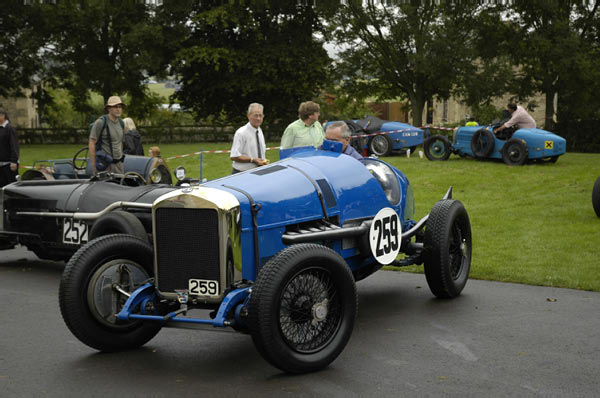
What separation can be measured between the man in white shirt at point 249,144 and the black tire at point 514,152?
10644 millimetres

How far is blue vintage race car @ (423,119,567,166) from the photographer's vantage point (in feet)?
58.0

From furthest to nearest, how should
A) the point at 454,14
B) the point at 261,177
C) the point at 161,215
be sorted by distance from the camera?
the point at 454,14, the point at 261,177, the point at 161,215

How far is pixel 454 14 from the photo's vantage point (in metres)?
33.0

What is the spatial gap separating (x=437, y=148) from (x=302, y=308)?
623 inches

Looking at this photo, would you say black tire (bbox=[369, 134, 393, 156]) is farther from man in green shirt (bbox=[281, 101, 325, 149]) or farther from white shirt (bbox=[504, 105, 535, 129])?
man in green shirt (bbox=[281, 101, 325, 149])

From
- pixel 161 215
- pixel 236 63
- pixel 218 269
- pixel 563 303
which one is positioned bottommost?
pixel 563 303

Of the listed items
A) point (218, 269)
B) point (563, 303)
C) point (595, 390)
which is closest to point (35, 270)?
point (218, 269)

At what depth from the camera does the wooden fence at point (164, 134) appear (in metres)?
35.6

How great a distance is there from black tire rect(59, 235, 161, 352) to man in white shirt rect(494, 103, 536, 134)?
1414 cm

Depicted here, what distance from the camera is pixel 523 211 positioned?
12336mm

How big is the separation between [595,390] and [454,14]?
30.6 metres

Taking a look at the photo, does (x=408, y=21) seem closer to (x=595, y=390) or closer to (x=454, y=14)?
(x=454, y=14)

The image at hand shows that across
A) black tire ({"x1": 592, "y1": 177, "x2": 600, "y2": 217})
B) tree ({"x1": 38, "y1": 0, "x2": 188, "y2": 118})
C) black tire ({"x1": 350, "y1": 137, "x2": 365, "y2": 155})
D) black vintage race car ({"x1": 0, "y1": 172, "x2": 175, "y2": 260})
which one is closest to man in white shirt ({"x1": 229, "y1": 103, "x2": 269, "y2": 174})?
black vintage race car ({"x1": 0, "y1": 172, "x2": 175, "y2": 260})

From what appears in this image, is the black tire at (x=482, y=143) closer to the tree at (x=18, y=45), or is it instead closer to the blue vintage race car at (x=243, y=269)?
the blue vintage race car at (x=243, y=269)
